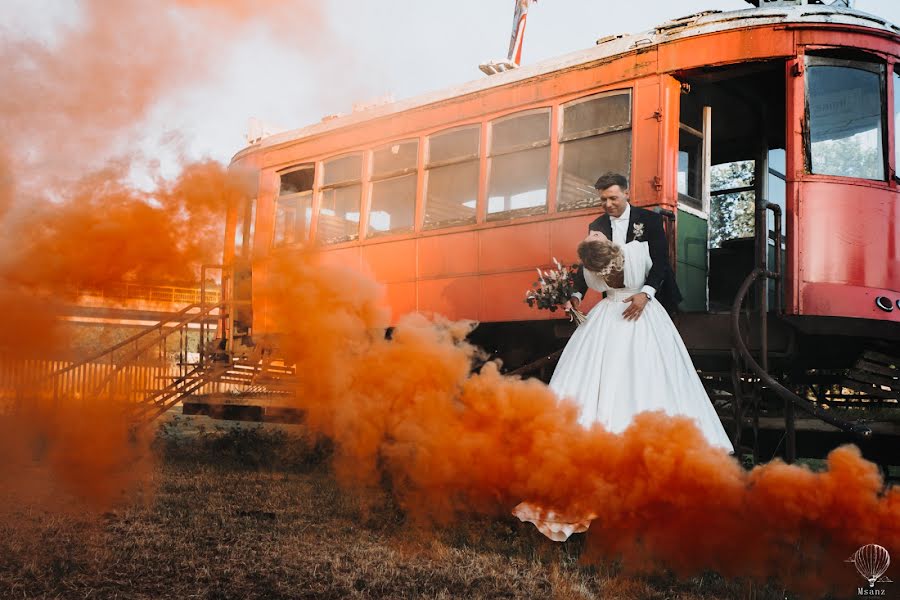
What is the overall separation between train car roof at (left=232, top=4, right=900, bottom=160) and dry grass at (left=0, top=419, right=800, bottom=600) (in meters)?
4.09

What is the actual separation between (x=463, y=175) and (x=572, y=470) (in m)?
3.86

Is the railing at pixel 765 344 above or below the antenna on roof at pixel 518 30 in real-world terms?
below

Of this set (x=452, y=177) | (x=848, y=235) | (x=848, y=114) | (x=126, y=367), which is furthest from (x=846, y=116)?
(x=126, y=367)

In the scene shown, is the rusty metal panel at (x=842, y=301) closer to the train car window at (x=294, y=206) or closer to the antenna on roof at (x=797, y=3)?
the antenna on roof at (x=797, y=3)

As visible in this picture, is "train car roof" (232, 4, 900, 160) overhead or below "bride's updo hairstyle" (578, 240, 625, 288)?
overhead

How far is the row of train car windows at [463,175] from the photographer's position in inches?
261

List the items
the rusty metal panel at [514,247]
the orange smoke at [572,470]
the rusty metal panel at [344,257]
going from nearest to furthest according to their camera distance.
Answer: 1. the orange smoke at [572,470]
2. the rusty metal panel at [514,247]
3. the rusty metal panel at [344,257]

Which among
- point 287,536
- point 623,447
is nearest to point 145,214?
point 287,536

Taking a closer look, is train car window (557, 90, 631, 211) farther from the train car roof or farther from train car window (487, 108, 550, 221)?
the train car roof

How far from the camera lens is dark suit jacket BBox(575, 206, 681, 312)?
5113 millimetres

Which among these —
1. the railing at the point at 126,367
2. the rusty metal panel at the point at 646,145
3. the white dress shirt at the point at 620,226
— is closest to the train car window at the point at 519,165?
the rusty metal panel at the point at 646,145

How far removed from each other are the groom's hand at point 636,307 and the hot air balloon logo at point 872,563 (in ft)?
6.12

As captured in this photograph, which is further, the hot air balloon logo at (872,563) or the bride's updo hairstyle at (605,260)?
the bride's updo hairstyle at (605,260)

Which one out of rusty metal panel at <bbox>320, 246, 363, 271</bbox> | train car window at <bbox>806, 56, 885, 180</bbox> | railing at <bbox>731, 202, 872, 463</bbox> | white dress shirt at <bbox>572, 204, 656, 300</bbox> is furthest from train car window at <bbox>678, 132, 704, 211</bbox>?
rusty metal panel at <bbox>320, 246, 363, 271</bbox>
